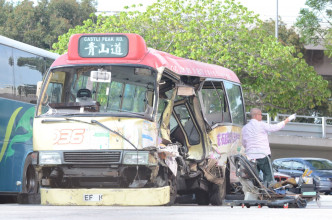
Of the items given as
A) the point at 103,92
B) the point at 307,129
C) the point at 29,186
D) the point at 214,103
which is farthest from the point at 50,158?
the point at 307,129

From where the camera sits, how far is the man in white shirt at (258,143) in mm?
15498

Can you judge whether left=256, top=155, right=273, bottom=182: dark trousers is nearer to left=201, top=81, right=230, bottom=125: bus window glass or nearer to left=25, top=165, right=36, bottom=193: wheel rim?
left=201, top=81, right=230, bottom=125: bus window glass

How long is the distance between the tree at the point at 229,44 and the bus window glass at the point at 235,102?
1862 centimetres

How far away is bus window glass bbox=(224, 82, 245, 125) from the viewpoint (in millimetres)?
18656

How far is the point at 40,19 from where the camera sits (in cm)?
6575

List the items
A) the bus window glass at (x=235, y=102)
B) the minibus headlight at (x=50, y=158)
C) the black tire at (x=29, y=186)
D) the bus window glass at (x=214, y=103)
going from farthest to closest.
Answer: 1. the black tire at (x=29, y=186)
2. the bus window glass at (x=235, y=102)
3. the bus window glass at (x=214, y=103)
4. the minibus headlight at (x=50, y=158)

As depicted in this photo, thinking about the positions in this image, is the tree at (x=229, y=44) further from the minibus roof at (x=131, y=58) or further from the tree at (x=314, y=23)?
the minibus roof at (x=131, y=58)

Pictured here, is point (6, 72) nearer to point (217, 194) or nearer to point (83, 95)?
point (83, 95)

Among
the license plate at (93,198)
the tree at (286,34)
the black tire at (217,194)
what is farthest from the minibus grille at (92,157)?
the tree at (286,34)

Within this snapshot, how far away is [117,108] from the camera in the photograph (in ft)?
47.9

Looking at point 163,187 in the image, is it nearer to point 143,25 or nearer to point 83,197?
point 83,197

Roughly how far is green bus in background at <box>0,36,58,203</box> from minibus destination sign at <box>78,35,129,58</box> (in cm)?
308

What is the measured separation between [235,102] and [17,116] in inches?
187

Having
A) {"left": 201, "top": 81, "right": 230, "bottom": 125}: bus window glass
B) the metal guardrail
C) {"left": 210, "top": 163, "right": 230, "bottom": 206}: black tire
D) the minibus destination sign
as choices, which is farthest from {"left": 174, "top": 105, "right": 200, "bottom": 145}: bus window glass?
the metal guardrail
